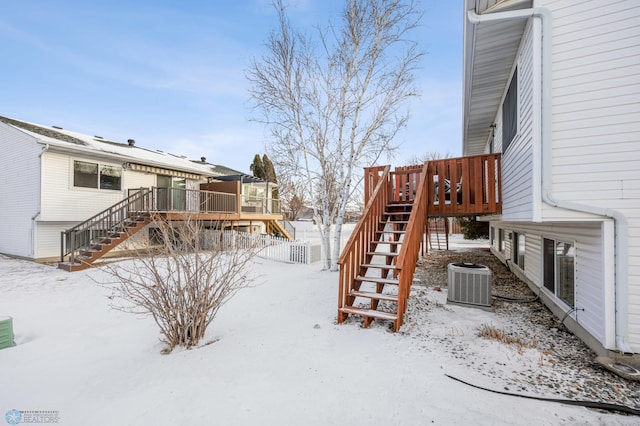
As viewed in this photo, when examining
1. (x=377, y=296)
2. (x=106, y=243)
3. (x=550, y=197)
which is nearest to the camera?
(x=550, y=197)

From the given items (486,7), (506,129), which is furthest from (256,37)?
(506,129)

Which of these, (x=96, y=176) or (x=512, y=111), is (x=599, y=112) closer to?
(x=512, y=111)

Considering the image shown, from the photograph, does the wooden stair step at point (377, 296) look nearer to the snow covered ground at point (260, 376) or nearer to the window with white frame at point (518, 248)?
the snow covered ground at point (260, 376)

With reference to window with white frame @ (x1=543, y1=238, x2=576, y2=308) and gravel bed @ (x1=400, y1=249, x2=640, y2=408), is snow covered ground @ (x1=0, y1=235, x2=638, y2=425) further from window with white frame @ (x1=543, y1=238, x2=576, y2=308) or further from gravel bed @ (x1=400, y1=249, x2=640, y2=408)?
window with white frame @ (x1=543, y1=238, x2=576, y2=308)

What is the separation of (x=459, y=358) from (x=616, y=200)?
105 inches

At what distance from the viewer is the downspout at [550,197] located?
10.6ft

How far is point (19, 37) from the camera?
10.5m

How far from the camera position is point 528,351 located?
137 inches

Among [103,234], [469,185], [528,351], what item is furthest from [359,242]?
[103,234]

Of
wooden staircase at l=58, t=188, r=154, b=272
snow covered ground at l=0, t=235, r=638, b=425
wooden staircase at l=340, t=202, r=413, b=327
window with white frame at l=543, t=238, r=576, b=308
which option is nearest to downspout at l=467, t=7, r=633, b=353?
window with white frame at l=543, t=238, r=576, b=308

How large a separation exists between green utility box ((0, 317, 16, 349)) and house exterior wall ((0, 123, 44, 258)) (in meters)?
8.86

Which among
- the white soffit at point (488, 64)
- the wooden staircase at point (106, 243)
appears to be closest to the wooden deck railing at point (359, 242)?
the white soffit at point (488, 64)

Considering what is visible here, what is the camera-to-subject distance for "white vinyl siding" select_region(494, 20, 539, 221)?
394 centimetres

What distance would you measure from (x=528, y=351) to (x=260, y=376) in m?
3.30
